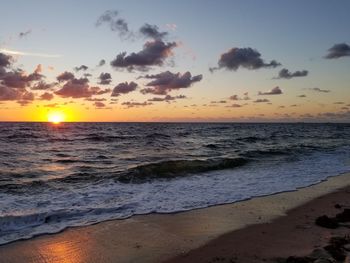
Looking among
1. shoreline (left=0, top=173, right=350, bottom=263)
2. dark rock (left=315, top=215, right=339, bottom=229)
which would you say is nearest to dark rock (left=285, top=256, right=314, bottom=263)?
shoreline (left=0, top=173, right=350, bottom=263)

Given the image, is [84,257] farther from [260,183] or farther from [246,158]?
[246,158]

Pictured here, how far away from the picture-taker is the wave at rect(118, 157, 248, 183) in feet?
54.1

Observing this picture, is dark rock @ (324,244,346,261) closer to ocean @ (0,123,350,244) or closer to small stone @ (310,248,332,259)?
small stone @ (310,248,332,259)

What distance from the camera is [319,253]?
6238 mm

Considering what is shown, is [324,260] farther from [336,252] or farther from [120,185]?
[120,185]

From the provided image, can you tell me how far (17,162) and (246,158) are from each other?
13174mm

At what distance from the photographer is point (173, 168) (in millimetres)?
19047

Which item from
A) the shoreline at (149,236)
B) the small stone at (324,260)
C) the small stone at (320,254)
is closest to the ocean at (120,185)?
the shoreline at (149,236)

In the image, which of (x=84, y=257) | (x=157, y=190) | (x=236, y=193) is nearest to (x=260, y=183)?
(x=236, y=193)

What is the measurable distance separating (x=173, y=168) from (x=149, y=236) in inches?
436

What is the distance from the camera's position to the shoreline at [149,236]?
6.80 m

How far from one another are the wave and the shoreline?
20.1 feet

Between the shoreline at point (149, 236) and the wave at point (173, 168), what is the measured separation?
242 inches

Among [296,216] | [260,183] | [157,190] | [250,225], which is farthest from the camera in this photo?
[260,183]
